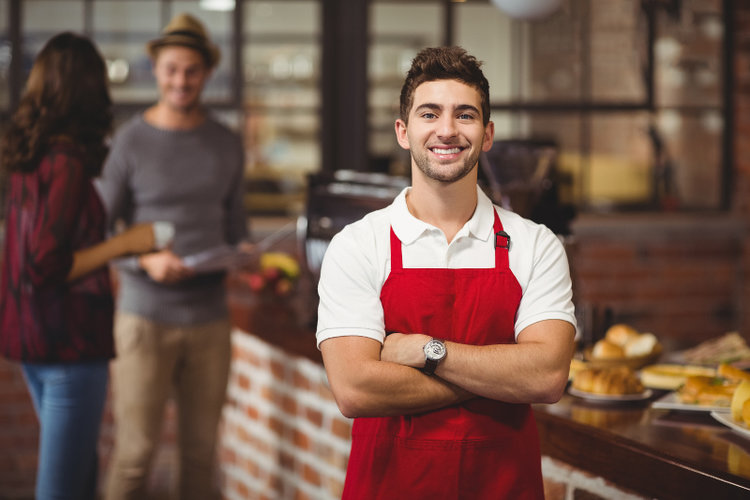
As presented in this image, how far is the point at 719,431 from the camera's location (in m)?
1.85

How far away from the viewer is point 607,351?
231cm

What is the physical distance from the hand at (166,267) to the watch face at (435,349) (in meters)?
1.41

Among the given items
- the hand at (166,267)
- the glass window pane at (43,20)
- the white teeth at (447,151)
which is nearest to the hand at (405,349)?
the white teeth at (447,151)

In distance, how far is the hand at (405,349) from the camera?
1391 millimetres

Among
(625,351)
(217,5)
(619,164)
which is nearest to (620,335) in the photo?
(625,351)

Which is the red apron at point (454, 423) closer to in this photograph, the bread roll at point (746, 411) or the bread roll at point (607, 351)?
the bread roll at point (746, 411)

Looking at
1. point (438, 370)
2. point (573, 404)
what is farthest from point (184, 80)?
point (438, 370)

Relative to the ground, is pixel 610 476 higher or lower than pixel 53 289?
lower

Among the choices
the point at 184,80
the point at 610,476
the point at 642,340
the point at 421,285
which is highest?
the point at 184,80

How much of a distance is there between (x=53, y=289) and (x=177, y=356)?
2.16 feet

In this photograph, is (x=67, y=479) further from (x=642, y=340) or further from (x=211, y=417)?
(x=642, y=340)

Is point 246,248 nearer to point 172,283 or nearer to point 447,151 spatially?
point 172,283

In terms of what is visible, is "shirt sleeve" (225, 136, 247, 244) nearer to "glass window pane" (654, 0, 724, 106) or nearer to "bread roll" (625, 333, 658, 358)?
"bread roll" (625, 333, 658, 358)

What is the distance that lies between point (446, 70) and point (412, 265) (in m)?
0.30
